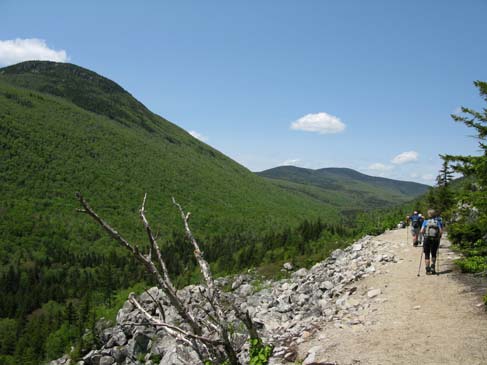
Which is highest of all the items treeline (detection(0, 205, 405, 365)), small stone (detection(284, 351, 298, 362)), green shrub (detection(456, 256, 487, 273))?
green shrub (detection(456, 256, 487, 273))

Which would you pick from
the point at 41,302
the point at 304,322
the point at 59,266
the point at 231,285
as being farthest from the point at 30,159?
the point at 304,322

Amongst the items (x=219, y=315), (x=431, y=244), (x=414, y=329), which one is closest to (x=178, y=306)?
(x=219, y=315)

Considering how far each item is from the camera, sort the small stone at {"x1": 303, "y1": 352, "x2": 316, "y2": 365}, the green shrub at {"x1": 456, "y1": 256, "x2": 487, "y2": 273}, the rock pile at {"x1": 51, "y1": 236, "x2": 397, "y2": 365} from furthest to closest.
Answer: the green shrub at {"x1": 456, "y1": 256, "x2": 487, "y2": 273}
the rock pile at {"x1": 51, "y1": 236, "x2": 397, "y2": 365}
the small stone at {"x1": 303, "y1": 352, "x2": 316, "y2": 365}

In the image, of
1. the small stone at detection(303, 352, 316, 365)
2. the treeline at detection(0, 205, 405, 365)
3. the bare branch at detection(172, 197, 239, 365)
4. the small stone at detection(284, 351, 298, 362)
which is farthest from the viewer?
the treeline at detection(0, 205, 405, 365)

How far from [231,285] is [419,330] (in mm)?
28897

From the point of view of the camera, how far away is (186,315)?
15.6ft

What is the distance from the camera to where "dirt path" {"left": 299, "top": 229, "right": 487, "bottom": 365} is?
7.31 m

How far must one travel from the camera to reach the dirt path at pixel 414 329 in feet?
24.0

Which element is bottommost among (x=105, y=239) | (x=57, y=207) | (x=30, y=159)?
(x=105, y=239)

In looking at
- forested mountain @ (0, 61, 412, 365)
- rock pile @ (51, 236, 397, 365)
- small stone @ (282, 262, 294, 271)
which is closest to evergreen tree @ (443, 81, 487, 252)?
rock pile @ (51, 236, 397, 365)

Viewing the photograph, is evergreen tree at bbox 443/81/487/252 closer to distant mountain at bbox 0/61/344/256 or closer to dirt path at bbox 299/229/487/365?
dirt path at bbox 299/229/487/365

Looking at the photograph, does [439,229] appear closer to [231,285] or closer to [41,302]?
[231,285]

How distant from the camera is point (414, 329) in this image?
→ 28.3 feet

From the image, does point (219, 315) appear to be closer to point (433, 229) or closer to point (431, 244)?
point (433, 229)
